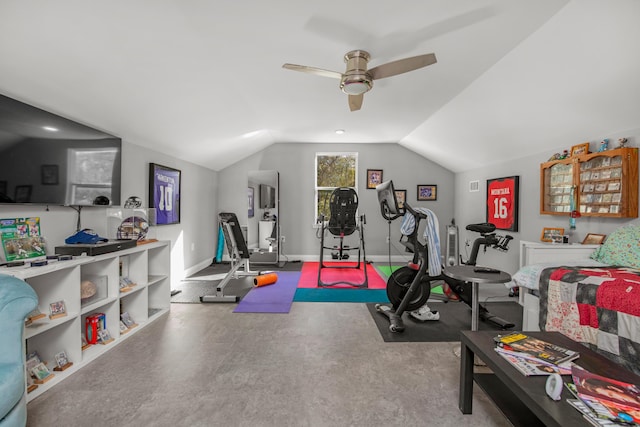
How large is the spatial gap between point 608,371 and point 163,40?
10.3ft

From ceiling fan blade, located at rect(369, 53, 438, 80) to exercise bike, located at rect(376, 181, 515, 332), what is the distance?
39.4 inches

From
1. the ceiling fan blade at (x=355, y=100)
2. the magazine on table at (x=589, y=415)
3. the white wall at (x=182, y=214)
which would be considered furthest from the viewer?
the ceiling fan blade at (x=355, y=100)

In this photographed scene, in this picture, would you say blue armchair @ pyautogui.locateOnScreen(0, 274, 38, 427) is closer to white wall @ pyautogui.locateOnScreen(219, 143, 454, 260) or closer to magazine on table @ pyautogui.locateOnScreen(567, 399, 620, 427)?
magazine on table @ pyautogui.locateOnScreen(567, 399, 620, 427)

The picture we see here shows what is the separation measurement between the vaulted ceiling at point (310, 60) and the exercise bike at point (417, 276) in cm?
132

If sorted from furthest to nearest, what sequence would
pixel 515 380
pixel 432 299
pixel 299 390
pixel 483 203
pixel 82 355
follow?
1. pixel 483 203
2. pixel 432 299
3. pixel 82 355
4. pixel 299 390
5. pixel 515 380

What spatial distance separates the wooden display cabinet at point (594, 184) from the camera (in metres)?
2.66

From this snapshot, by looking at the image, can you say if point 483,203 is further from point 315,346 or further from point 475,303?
point 315,346

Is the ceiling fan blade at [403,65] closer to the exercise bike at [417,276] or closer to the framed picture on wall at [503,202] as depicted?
the exercise bike at [417,276]

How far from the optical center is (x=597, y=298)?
6.43 ft

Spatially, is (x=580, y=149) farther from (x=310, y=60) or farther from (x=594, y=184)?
(x=310, y=60)

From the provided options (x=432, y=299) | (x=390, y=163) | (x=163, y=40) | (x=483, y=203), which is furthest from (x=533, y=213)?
(x=163, y=40)

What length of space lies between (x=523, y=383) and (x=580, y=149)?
3.07 meters

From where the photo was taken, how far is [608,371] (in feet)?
4.31

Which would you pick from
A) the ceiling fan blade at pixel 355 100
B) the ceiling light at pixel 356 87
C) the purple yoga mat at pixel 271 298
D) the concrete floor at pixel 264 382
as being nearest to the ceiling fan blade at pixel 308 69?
the ceiling light at pixel 356 87
